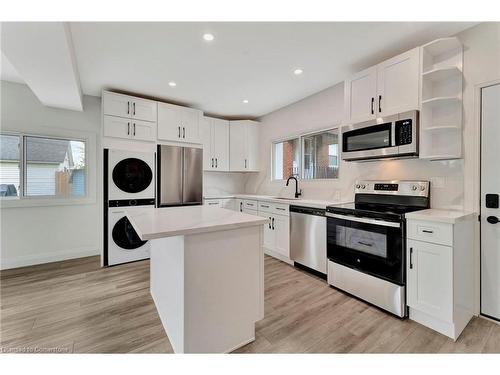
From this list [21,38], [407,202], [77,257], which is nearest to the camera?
[21,38]

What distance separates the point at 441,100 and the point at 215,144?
11.2 ft

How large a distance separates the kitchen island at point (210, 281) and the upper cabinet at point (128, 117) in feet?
7.68

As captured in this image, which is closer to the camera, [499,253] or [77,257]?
[499,253]

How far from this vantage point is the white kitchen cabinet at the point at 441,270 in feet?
5.62

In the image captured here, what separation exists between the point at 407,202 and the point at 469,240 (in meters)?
0.58

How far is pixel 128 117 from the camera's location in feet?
11.1

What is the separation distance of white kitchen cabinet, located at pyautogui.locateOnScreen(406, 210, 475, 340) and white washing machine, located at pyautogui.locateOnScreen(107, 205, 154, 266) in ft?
10.3

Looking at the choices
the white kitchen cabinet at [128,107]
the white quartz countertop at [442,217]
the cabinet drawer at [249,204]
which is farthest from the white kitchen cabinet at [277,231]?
the white kitchen cabinet at [128,107]

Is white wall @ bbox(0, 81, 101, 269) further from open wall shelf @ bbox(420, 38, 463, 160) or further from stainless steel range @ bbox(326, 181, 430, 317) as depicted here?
open wall shelf @ bbox(420, 38, 463, 160)

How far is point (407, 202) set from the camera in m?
2.40

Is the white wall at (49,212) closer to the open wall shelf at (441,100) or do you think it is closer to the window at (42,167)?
the window at (42,167)
